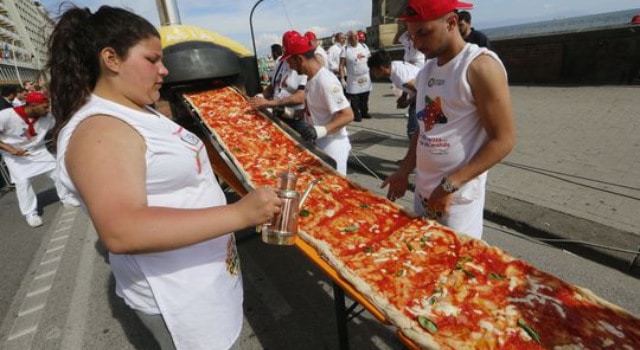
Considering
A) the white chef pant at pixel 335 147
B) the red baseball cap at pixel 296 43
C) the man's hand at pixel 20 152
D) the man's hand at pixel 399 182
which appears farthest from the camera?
the man's hand at pixel 20 152

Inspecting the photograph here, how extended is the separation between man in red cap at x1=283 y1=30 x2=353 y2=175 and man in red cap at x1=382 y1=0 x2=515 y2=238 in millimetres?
1283

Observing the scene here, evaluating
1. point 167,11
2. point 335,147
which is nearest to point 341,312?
point 335,147

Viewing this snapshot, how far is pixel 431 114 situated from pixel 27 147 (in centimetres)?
747

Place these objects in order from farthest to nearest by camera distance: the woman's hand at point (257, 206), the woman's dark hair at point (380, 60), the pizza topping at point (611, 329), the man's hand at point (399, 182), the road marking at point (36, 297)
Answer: the woman's dark hair at point (380, 60), the road marking at point (36, 297), the man's hand at point (399, 182), the pizza topping at point (611, 329), the woman's hand at point (257, 206)

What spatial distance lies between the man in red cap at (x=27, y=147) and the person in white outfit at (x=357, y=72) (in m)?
6.93

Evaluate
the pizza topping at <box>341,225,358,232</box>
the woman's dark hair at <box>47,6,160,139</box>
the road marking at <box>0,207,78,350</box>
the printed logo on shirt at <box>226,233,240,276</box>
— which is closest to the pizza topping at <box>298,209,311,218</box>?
the pizza topping at <box>341,225,358,232</box>

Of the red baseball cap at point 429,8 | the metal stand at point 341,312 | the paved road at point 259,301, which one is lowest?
the paved road at point 259,301

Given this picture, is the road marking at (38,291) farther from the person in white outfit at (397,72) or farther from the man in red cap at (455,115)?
the person in white outfit at (397,72)

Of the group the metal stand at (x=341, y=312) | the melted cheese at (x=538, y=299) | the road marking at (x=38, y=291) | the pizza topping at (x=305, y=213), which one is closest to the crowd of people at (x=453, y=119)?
the melted cheese at (x=538, y=299)

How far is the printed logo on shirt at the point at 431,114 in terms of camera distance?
2158 millimetres

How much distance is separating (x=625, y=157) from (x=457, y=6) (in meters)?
5.34

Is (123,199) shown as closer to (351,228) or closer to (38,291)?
(351,228)

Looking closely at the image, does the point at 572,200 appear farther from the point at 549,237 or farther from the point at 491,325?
the point at 491,325

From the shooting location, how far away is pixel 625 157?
531cm
